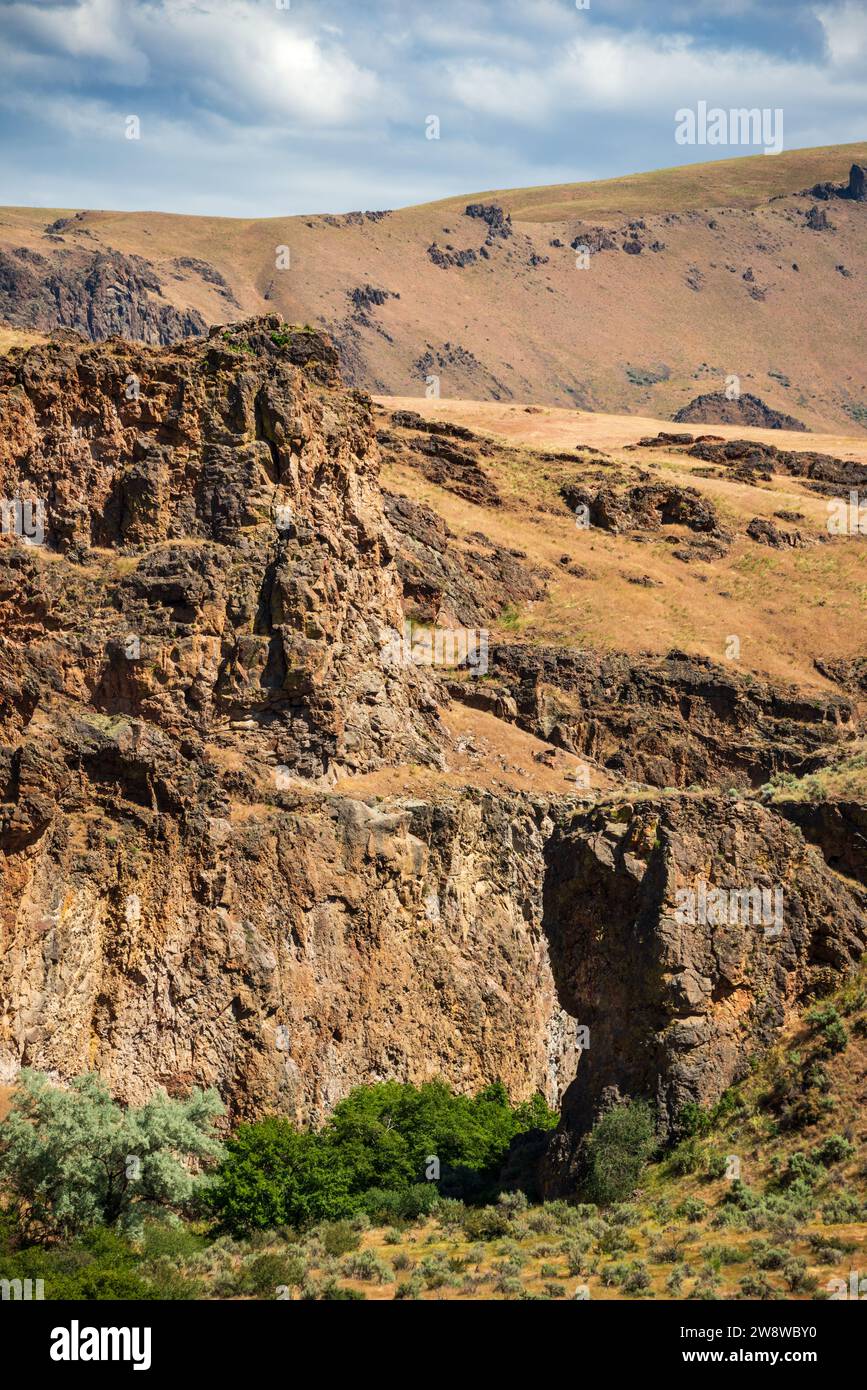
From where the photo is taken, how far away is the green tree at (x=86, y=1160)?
3869cm

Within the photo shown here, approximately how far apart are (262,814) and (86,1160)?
53.4ft

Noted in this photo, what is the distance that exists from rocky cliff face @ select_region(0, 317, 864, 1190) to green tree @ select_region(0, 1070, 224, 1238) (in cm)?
545

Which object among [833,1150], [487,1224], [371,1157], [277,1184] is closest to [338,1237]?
[487,1224]

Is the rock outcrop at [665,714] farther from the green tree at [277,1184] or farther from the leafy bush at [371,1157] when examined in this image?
the green tree at [277,1184]

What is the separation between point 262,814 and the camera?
53625mm

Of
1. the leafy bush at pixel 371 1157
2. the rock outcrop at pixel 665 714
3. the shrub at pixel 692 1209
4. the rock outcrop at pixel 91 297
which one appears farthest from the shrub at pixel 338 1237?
the rock outcrop at pixel 91 297

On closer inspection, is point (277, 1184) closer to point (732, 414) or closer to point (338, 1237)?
point (338, 1237)

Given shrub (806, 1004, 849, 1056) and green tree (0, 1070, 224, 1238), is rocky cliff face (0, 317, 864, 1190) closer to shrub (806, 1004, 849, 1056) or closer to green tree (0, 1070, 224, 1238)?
shrub (806, 1004, 849, 1056)

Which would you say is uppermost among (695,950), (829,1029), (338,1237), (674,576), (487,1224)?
(674,576)

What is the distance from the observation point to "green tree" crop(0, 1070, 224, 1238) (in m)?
38.7

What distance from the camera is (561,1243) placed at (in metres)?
32.6

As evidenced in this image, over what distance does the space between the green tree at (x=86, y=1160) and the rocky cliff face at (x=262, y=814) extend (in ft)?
17.9
